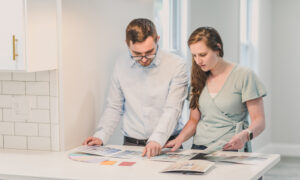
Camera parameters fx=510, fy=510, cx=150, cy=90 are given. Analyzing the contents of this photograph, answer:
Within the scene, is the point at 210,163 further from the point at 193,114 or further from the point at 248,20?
the point at 248,20

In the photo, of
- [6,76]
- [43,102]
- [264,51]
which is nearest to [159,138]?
[43,102]

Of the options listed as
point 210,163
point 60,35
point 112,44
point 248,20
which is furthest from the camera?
point 248,20

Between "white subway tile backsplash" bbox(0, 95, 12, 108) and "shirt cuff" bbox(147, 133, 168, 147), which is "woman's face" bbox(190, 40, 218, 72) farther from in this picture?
"white subway tile backsplash" bbox(0, 95, 12, 108)

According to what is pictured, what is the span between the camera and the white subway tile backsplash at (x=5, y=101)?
2908 mm

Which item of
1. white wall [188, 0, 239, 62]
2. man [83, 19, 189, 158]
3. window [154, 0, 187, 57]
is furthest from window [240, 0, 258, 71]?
man [83, 19, 189, 158]

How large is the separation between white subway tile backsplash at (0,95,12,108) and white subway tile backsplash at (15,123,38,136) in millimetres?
124

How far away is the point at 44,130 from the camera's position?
112 inches

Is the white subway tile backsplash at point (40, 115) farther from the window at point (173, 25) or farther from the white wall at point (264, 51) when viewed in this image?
the white wall at point (264, 51)

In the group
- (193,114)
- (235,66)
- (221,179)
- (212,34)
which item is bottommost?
(221,179)

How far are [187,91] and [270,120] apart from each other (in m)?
4.27

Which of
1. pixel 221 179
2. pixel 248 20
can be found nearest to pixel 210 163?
pixel 221 179

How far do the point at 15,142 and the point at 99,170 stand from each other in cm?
78

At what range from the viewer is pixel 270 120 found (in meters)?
6.95

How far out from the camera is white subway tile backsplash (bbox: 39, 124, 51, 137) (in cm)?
284
